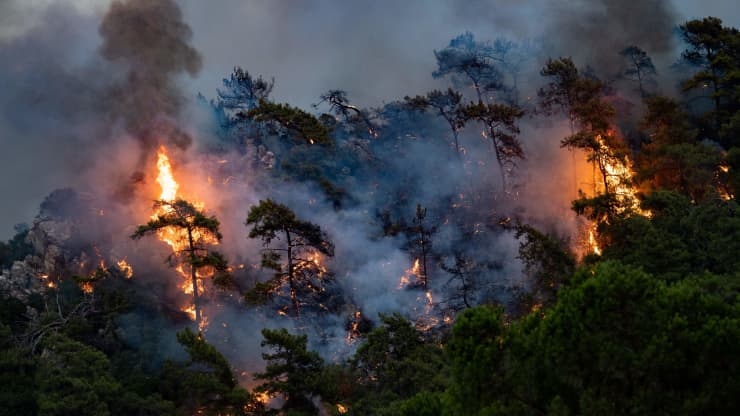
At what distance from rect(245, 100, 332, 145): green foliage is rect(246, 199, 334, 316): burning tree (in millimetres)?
8486

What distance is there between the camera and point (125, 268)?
4119 centimetres

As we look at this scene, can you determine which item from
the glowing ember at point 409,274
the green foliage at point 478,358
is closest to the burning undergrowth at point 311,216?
the glowing ember at point 409,274

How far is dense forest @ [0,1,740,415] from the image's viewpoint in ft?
48.0

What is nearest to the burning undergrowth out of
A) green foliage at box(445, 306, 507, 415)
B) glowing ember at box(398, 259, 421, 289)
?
glowing ember at box(398, 259, 421, 289)

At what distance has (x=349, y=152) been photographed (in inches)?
2096

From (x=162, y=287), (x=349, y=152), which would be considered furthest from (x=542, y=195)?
(x=162, y=287)

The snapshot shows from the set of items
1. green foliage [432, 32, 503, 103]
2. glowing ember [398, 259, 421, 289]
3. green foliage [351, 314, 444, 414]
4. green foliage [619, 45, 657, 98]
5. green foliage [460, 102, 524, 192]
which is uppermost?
green foliage [432, 32, 503, 103]

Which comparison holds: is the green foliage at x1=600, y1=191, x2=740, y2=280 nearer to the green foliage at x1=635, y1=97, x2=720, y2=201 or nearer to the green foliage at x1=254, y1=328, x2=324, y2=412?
the green foliage at x1=635, y1=97, x2=720, y2=201

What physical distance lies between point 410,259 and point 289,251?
29.8 ft

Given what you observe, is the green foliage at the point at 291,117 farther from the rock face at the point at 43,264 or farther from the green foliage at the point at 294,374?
the green foliage at the point at 294,374

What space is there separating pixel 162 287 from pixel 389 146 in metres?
22.9

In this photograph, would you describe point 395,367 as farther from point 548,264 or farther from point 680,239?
point 680,239

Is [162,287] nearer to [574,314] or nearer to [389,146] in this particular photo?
[389,146]

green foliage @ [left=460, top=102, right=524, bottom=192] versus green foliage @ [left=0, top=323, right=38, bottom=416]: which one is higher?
green foliage @ [left=460, top=102, right=524, bottom=192]
